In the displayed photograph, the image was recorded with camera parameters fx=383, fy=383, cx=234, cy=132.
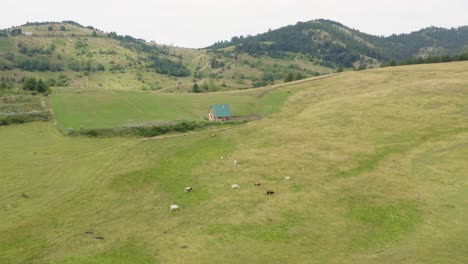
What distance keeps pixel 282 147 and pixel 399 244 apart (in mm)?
34116

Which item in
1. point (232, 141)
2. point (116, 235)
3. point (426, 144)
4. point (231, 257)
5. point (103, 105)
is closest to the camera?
point (231, 257)

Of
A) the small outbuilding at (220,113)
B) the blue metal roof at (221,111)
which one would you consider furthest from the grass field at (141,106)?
the blue metal roof at (221,111)

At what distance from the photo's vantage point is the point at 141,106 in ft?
350

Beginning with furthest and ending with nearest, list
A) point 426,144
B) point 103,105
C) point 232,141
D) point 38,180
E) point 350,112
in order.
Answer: point 103,105
point 350,112
point 232,141
point 426,144
point 38,180

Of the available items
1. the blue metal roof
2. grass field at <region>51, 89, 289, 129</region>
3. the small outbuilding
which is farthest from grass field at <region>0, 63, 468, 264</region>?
grass field at <region>51, 89, 289, 129</region>

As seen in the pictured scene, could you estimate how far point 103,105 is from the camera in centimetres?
10675

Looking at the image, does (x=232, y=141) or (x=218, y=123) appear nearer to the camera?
(x=232, y=141)

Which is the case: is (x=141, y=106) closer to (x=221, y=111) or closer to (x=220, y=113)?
(x=221, y=111)

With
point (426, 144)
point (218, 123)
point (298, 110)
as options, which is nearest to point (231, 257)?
point (426, 144)

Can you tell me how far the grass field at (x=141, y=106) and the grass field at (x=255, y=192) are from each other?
1070 centimetres

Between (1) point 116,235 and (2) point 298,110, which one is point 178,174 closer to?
(1) point 116,235

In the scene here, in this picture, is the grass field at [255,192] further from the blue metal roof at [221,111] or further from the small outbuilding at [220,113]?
the blue metal roof at [221,111]

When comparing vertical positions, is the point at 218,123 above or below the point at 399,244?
above

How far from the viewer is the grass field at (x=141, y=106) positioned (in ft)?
300
